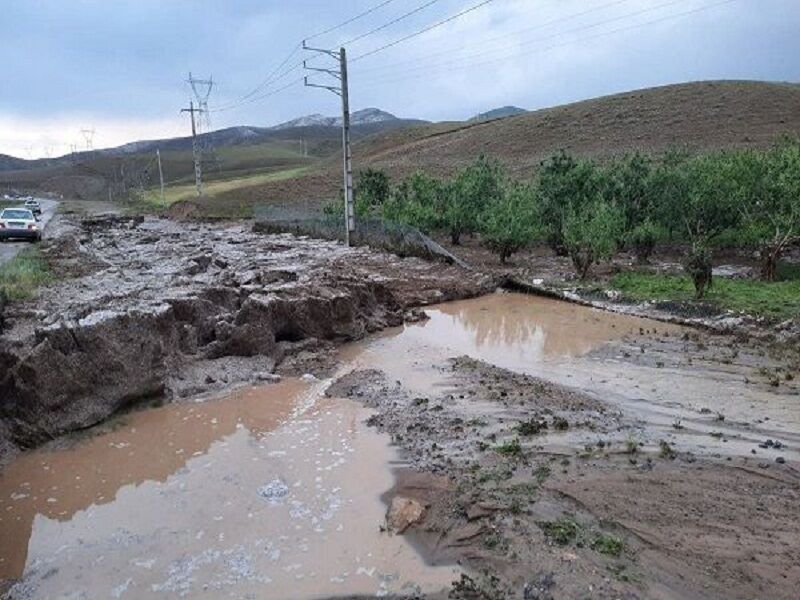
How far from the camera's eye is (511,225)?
87.4ft

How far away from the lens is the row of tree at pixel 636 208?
842 inches

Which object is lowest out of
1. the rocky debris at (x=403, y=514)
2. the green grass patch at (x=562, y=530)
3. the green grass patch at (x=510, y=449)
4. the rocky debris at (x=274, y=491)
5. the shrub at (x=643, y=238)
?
the rocky debris at (x=274, y=491)

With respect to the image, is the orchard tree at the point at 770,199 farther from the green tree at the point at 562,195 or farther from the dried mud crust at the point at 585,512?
the dried mud crust at the point at 585,512

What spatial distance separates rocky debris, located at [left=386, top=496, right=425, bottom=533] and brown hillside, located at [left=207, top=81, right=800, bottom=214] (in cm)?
4731

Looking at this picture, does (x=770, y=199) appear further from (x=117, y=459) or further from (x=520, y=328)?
(x=117, y=459)

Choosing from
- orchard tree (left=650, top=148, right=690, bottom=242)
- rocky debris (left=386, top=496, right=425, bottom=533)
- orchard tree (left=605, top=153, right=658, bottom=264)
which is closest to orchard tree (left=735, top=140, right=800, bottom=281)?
orchard tree (left=650, top=148, right=690, bottom=242)

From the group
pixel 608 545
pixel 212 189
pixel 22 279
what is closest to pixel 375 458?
pixel 608 545

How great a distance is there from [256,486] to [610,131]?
59490 mm

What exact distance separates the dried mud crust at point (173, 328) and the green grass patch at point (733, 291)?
4842mm

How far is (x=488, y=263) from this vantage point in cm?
2794

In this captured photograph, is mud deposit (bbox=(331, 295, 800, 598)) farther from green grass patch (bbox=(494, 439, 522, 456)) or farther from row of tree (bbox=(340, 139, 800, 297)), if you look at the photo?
row of tree (bbox=(340, 139, 800, 297))

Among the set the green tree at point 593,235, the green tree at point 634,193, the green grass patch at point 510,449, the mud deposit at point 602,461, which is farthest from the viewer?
the green tree at point 634,193

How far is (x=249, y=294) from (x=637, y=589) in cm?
1124

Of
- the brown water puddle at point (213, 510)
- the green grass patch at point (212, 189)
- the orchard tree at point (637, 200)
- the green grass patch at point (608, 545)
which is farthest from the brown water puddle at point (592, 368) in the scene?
the green grass patch at point (212, 189)
